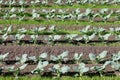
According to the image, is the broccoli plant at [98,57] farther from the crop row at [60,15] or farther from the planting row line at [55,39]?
the crop row at [60,15]

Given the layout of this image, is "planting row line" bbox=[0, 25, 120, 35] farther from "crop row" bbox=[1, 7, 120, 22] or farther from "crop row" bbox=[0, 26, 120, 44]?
"crop row" bbox=[1, 7, 120, 22]

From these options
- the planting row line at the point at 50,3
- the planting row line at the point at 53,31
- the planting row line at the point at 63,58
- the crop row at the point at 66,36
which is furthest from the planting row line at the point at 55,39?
the planting row line at the point at 50,3

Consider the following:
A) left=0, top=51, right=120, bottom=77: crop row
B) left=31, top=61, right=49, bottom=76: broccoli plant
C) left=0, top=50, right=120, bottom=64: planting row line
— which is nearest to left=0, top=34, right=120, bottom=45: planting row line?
left=0, top=50, right=120, bottom=64: planting row line

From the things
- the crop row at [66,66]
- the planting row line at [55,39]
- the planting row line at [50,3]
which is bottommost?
the planting row line at [50,3]

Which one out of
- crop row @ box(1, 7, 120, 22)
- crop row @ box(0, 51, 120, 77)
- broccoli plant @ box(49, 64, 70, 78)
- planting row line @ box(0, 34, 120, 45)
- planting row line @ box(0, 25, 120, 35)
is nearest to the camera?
broccoli plant @ box(49, 64, 70, 78)

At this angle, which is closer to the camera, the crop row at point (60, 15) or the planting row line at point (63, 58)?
the planting row line at point (63, 58)

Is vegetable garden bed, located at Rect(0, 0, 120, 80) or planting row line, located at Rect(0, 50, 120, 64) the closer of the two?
vegetable garden bed, located at Rect(0, 0, 120, 80)

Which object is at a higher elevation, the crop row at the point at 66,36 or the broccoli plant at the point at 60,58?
the broccoli plant at the point at 60,58

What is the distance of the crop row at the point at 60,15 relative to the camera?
14965 millimetres

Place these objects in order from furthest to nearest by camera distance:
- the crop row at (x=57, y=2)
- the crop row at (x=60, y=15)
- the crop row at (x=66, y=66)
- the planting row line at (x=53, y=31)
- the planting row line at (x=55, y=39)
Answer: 1. the crop row at (x=57, y=2)
2. the crop row at (x=60, y=15)
3. the planting row line at (x=53, y=31)
4. the planting row line at (x=55, y=39)
5. the crop row at (x=66, y=66)

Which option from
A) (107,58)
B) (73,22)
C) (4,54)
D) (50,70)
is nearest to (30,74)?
(50,70)

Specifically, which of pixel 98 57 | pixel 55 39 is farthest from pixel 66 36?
pixel 98 57

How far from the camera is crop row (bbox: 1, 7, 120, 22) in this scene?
15.0 metres

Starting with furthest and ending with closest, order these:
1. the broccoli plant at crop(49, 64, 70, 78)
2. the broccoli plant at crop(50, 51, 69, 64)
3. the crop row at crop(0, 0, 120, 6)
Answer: the crop row at crop(0, 0, 120, 6) < the broccoli plant at crop(50, 51, 69, 64) < the broccoli plant at crop(49, 64, 70, 78)
